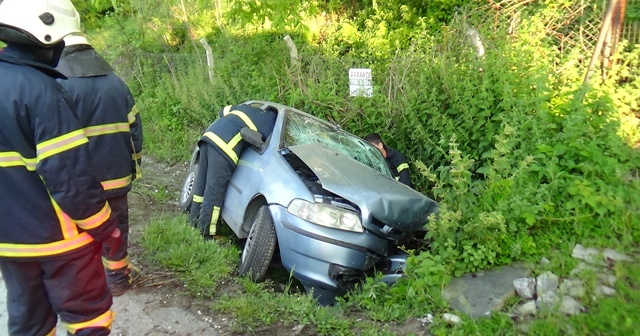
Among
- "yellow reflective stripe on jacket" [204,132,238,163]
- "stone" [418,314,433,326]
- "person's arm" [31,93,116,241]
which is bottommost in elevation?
"stone" [418,314,433,326]

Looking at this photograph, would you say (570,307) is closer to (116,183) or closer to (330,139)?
(330,139)

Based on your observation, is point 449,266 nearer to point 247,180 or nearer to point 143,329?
point 247,180

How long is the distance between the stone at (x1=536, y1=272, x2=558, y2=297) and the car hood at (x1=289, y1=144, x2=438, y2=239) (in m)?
1.09

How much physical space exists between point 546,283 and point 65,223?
3.28 m

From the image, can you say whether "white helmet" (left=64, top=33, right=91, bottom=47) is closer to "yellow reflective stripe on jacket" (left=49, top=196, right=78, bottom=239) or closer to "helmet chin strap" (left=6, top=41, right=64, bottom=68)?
"helmet chin strap" (left=6, top=41, right=64, bottom=68)

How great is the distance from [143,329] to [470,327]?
7.63 feet

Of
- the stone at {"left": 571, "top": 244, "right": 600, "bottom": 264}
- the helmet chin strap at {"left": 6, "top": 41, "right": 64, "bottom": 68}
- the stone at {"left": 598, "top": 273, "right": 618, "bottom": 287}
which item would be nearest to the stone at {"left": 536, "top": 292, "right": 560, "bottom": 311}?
the stone at {"left": 598, "top": 273, "right": 618, "bottom": 287}

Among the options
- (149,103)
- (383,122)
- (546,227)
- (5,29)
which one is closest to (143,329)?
(5,29)

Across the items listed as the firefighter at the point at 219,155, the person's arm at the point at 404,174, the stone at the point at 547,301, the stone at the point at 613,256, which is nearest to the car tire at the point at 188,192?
the firefighter at the point at 219,155

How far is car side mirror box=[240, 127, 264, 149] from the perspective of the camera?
17.0ft

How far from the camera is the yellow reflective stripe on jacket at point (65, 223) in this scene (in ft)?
8.87

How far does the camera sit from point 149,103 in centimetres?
1083

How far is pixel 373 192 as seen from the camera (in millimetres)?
4582

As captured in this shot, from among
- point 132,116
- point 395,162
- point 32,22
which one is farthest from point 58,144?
point 395,162
